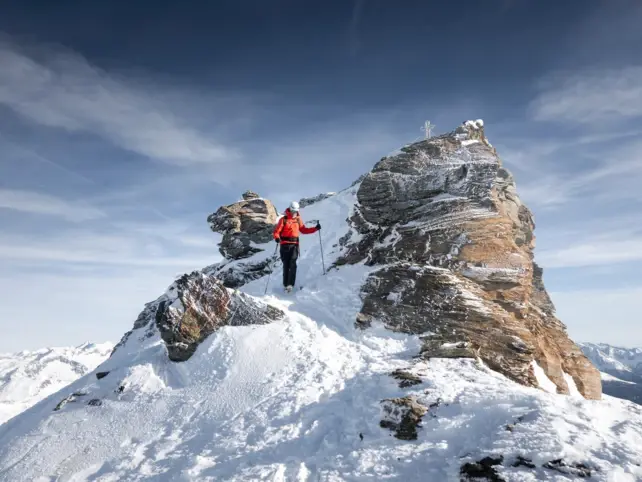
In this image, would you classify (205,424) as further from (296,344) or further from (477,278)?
(477,278)

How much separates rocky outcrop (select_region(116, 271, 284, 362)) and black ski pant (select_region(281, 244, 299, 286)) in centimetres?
345

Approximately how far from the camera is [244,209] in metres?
34.5

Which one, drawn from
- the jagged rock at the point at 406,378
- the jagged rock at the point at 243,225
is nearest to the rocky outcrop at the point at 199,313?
the jagged rock at the point at 406,378

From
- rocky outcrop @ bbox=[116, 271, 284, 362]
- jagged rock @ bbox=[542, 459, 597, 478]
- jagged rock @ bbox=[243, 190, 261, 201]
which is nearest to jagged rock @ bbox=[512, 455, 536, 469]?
jagged rock @ bbox=[542, 459, 597, 478]

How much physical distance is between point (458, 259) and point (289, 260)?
887cm

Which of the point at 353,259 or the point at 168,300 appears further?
the point at 353,259

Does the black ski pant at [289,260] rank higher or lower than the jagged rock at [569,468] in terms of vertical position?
higher

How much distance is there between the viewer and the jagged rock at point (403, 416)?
35.1 ft

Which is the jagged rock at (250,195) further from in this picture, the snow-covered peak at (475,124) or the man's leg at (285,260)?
the snow-covered peak at (475,124)

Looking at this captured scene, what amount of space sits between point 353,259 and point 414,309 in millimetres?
5931

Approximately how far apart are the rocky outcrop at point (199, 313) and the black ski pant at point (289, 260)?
345 cm

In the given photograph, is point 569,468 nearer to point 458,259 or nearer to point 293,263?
point 458,259

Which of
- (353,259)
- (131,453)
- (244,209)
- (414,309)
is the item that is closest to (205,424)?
(131,453)

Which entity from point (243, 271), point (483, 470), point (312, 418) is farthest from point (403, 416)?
point (243, 271)
